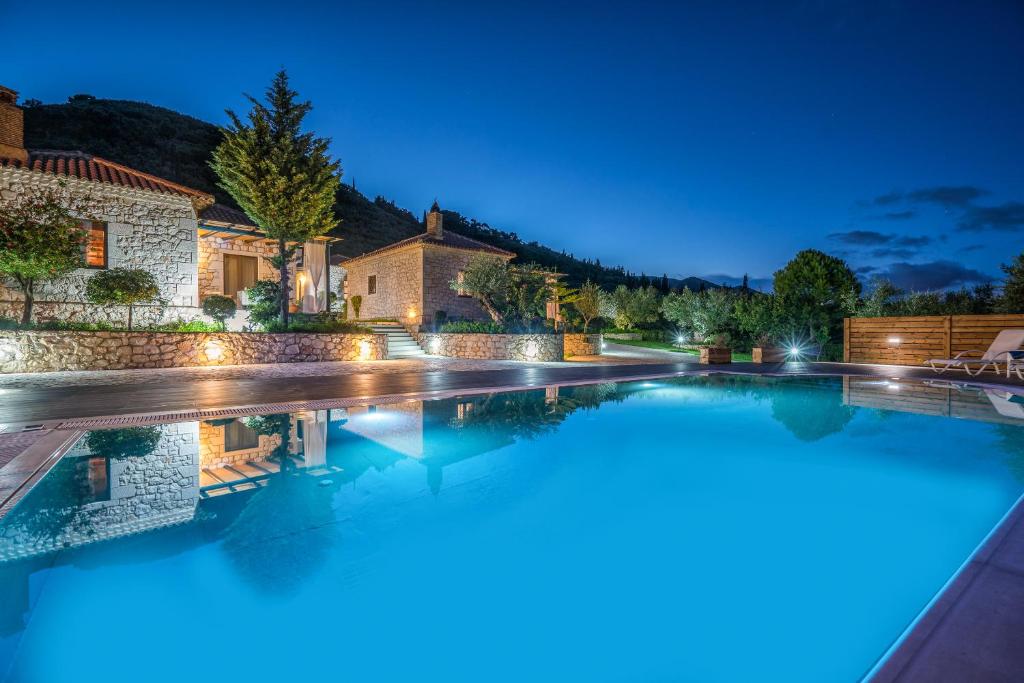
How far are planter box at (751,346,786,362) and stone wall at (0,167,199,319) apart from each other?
18.7 m

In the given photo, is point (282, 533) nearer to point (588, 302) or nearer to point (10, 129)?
point (10, 129)

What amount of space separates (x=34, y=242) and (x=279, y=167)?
6017 millimetres

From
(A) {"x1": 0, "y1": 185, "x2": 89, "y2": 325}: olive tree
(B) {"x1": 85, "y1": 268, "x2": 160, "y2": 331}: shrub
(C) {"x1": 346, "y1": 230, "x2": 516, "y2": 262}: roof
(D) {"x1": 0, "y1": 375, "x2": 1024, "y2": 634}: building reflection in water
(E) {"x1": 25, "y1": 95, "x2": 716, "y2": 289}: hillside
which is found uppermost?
(E) {"x1": 25, "y1": 95, "x2": 716, "y2": 289}: hillside

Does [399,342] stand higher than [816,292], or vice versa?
[816,292]

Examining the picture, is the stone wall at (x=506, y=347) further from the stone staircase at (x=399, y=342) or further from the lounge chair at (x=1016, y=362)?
the lounge chair at (x=1016, y=362)

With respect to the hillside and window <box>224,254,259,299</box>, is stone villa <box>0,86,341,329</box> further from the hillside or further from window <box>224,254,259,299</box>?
the hillside

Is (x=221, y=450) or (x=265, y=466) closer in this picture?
(x=265, y=466)

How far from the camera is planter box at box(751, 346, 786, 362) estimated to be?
16859 millimetres

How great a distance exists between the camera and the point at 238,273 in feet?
63.1

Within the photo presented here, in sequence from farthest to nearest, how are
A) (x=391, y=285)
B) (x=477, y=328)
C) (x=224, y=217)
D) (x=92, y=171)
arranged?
(x=391, y=285)
(x=224, y=217)
(x=477, y=328)
(x=92, y=171)

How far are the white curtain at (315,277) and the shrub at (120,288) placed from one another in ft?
13.7

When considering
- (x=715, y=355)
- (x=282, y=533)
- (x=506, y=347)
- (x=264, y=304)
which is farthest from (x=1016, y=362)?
(x=264, y=304)

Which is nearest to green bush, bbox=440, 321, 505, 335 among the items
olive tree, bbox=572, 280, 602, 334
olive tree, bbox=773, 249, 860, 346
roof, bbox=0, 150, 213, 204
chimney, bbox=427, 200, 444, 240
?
chimney, bbox=427, 200, 444, 240

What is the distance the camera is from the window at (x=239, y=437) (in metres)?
4.73
